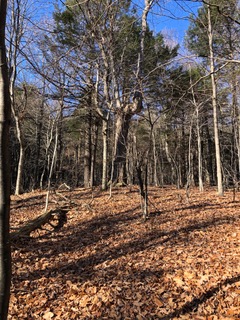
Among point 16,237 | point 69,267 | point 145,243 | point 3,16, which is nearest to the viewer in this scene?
point 3,16

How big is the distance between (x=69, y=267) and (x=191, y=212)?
392 cm

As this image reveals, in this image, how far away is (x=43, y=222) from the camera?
648 cm

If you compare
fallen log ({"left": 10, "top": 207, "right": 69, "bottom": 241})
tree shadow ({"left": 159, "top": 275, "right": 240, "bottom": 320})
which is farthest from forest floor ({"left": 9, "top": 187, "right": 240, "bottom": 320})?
fallen log ({"left": 10, "top": 207, "right": 69, "bottom": 241})

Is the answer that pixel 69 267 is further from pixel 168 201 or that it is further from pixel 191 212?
pixel 168 201

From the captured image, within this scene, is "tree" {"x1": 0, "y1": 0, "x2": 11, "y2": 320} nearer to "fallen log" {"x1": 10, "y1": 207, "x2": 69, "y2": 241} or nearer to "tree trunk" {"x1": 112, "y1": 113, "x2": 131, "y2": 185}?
"fallen log" {"x1": 10, "y1": 207, "x2": 69, "y2": 241}

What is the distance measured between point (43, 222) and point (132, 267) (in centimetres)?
318

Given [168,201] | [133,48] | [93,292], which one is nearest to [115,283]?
[93,292]

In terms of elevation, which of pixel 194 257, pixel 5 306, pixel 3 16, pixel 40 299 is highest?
pixel 3 16

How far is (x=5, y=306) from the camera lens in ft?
6.03

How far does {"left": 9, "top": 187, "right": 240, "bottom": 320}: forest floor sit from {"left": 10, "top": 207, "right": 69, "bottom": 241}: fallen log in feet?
0.59

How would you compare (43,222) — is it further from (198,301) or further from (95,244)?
(198,301)

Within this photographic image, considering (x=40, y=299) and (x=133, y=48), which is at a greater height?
(x=133, y=48)

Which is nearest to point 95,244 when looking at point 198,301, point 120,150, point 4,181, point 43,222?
point 43,222

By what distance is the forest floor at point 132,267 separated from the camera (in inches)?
127
